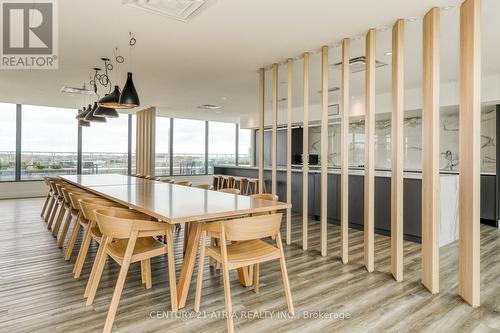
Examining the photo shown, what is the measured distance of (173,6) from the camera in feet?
9.65

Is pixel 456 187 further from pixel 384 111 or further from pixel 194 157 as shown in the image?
pixel 194 157

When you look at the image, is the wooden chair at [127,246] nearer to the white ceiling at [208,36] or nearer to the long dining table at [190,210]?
the long dining table at [190,210]

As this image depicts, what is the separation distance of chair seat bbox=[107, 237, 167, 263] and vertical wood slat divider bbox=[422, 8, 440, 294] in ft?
7.67

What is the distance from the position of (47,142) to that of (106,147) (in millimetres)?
1600

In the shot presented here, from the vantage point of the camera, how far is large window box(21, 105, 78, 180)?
9.14 m

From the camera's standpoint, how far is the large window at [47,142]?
9141 mm

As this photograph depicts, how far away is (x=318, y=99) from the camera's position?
793 cm

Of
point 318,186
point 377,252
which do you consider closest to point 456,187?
point 377,252

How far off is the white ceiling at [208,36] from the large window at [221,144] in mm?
6012

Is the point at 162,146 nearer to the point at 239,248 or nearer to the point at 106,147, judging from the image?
the point at 106,147

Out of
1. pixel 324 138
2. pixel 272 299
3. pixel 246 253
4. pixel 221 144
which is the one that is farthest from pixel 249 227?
pixel 221 144

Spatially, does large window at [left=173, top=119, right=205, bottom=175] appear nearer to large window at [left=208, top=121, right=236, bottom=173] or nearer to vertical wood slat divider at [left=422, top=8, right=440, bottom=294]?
large window at [left=208, top=121, right=236, bottom=173]

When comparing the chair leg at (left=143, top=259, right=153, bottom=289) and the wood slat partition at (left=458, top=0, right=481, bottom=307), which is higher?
the wood slat partition at (left=458, top=0, right=481, bottom=307)

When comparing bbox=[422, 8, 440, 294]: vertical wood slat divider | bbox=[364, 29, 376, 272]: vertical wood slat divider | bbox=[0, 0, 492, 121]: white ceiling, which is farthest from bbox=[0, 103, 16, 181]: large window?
bbox=[422, 8, 440, 294]: vertical wood slat divider
